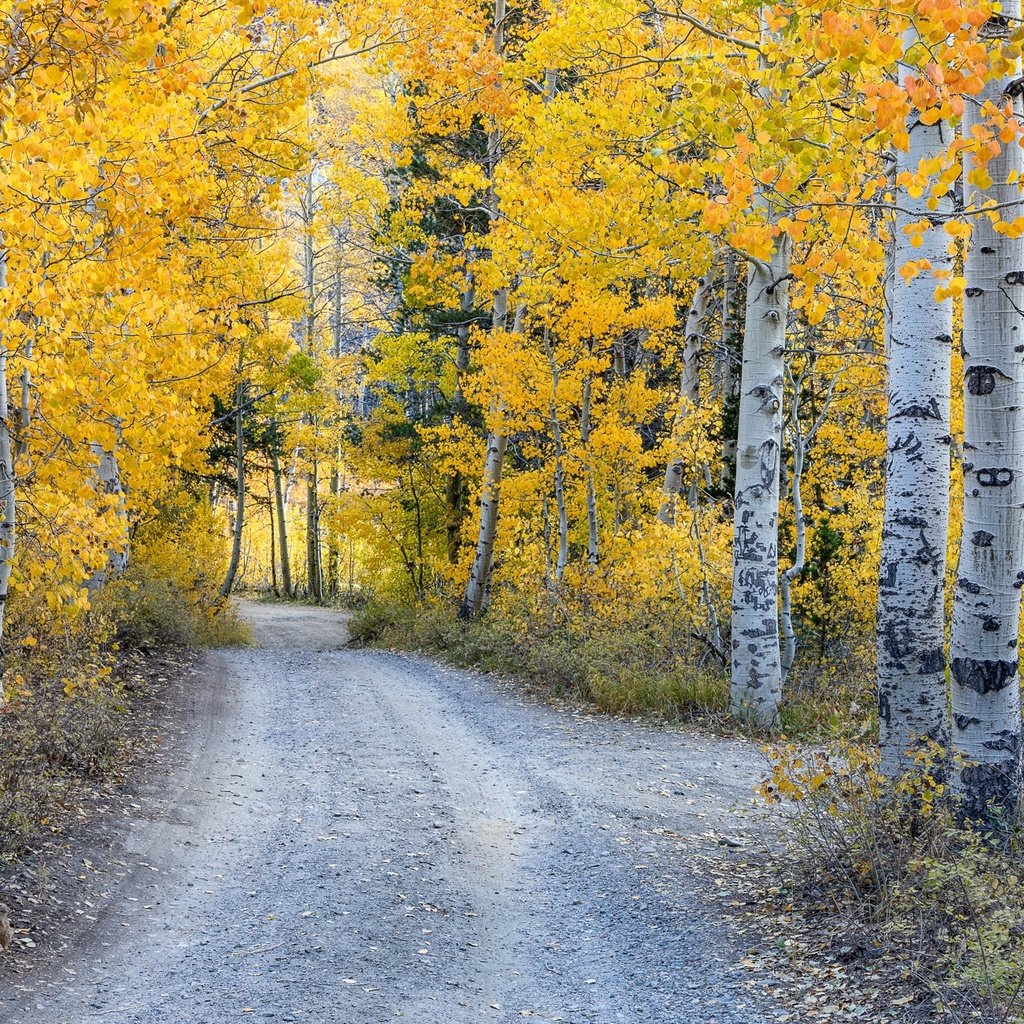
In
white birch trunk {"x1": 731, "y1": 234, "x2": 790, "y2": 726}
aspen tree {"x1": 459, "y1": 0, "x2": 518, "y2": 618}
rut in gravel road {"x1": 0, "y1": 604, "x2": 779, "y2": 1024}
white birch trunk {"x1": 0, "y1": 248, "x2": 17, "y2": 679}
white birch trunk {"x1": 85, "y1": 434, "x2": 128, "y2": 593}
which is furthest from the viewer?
aspen tree {"x1": 459, "y1": 0, "x2": 518, "y2": 618}

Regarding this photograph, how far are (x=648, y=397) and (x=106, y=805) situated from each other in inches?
430

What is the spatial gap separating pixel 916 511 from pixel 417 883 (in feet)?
11.9

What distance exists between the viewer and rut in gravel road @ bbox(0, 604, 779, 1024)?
175 inches

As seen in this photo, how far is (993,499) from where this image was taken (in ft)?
15.5

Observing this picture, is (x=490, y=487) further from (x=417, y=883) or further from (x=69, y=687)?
A: (x=417, y=883)

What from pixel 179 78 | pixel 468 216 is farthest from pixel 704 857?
pixel 468 216

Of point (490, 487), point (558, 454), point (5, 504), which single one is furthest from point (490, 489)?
point (5, 504)

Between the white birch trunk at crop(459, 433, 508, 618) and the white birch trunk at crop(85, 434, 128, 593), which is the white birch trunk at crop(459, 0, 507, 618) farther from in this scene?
the white birch trunk at crop(85, 434, 128, 593)

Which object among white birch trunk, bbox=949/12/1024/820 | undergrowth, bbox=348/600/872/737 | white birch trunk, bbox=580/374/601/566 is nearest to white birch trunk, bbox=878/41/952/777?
white birch trunk, bbox=949/12/1024/820

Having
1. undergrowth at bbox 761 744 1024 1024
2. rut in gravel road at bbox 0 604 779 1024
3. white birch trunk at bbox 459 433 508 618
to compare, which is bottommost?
rut in gravel road at bbox 0 604 779 1024

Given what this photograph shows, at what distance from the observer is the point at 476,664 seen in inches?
588

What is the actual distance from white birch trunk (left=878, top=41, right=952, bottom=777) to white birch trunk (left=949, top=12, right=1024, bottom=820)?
1.54 ft

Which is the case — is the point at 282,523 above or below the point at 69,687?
above

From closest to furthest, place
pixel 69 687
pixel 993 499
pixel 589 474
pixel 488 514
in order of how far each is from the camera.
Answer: pixel 993 499, pixel 69 687, pixel 589 474, pixel 488 514
